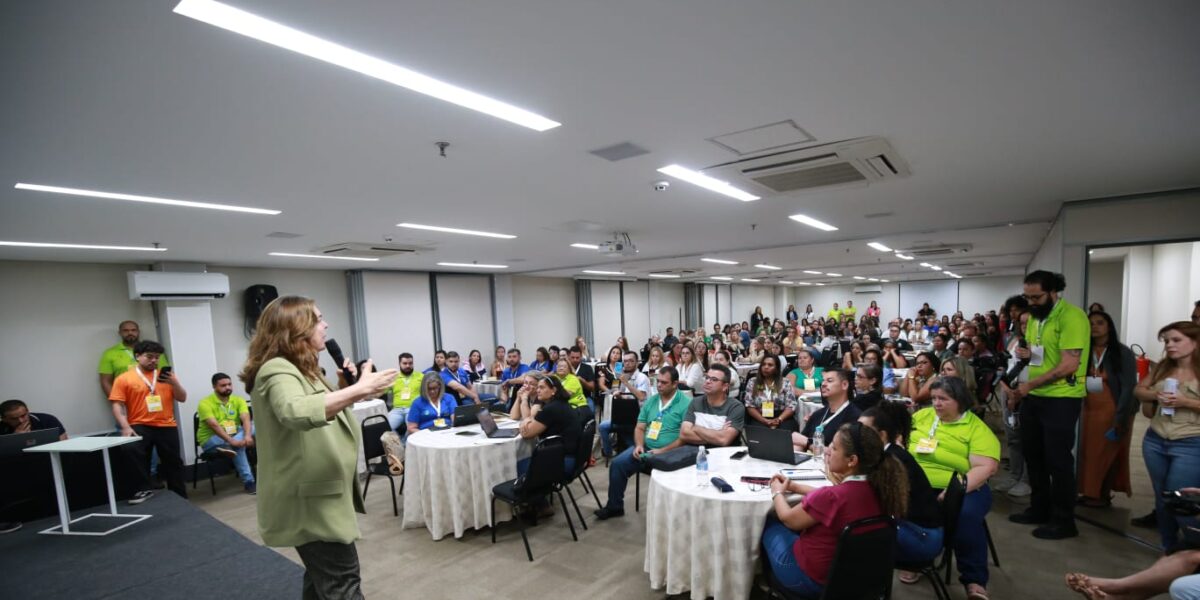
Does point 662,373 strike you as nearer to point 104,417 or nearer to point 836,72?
point 836,72

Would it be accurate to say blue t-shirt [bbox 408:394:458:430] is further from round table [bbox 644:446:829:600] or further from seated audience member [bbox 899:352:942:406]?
seated audience member [bbox 899:352:942:406]

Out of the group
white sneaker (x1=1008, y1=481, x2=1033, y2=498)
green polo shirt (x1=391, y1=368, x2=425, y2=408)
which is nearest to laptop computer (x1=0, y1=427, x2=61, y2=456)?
green polo shirt (x1=391, y1=368, x2=425, y2=408)

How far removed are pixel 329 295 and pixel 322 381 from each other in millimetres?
8493

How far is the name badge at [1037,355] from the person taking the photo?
12.4ft

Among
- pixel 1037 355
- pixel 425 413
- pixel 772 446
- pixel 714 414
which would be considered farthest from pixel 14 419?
pixel 1037 355

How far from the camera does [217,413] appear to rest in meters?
6.09

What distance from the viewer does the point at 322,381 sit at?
6.21ft

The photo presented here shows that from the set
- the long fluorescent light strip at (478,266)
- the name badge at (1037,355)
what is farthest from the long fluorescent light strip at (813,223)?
the long fluorescent light strip at (478,266)

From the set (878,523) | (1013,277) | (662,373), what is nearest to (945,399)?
(878,523)

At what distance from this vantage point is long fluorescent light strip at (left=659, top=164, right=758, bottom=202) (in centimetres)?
338

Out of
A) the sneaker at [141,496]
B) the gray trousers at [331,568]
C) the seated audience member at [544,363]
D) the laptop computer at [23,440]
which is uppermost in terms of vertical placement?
the gray trousers at [331,568]

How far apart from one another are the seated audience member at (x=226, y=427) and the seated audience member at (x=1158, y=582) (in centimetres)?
755

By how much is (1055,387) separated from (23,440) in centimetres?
892

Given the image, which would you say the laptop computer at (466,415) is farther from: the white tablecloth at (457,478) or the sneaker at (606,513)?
the sneaker at (606,513)
